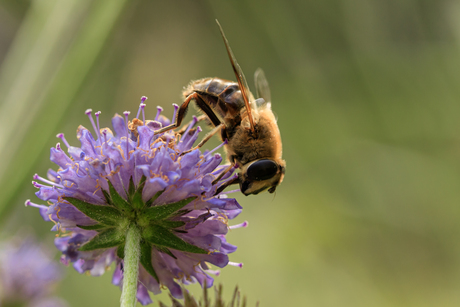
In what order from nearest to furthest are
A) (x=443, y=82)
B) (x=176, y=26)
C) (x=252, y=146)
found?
(x=252, y=146) → (x=443, y=82) → (x=176, y=26)

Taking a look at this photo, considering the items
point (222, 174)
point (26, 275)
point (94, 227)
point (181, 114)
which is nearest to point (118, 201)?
point (94, 227)

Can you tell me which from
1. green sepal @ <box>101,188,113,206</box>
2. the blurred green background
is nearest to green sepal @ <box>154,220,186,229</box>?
green sepal @ <box>101,188,113,206</box>

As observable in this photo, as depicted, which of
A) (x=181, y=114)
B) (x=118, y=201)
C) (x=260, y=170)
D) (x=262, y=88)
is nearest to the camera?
(x=118, y=201)

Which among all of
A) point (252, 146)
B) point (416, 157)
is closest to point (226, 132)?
point (252, 146)

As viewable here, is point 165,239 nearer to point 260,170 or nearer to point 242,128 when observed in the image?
point 260,170

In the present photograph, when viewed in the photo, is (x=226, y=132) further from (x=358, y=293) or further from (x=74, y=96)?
(x=358, y=293)

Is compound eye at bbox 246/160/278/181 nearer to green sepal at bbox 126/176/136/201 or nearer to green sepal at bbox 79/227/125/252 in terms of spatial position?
green sepal at bbox 126/176/136/201

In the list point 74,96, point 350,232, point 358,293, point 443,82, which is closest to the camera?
point 74,96
